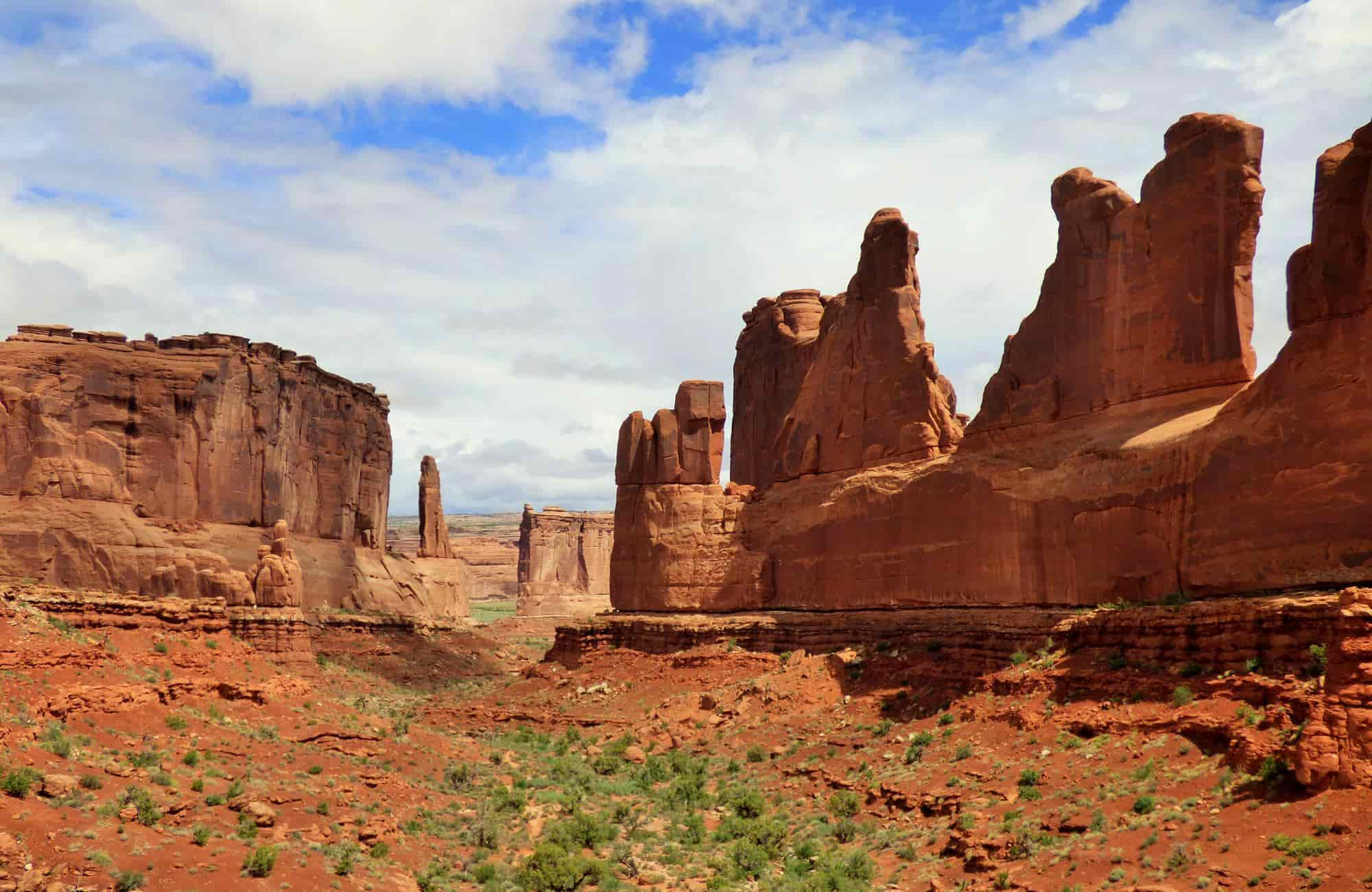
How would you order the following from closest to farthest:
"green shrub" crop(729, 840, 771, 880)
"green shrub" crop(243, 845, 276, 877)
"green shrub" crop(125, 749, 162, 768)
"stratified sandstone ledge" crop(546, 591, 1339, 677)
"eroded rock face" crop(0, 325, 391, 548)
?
1. "green shrub" crop(243, 845, 276, 877)
2. "stratified sandstone ledge" crop(546, 591, 1339, 677)
3. "green shrub" crop(125, 749, 162, 768)
4. "green shrub" crop(729, 840, 771, 880)
5. "eroded rock face" crop(0, 325, 391, 548)

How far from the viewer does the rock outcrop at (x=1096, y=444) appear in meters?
23.7

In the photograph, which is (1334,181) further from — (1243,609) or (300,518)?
(300,518)

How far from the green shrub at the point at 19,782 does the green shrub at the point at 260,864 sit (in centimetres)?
332

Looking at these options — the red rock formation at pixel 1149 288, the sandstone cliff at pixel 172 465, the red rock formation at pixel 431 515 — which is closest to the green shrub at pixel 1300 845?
the red rock formation at pixel 1149 288

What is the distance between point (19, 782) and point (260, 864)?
3723 mm

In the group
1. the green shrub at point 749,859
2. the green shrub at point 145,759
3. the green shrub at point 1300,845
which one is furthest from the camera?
the green shrub at point 749,859

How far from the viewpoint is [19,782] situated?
20.2 meters

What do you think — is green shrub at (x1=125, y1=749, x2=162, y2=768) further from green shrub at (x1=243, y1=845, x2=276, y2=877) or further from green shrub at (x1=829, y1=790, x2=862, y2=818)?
green shrub at (x1=829, y1=790, x2=862, y2=818)

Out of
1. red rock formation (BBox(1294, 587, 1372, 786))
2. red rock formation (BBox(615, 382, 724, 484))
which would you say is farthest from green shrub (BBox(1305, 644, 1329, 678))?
red rock formation (BBox(615, 382, 724, 484))

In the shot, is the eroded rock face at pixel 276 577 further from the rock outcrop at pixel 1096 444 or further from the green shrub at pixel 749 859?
the green shrub at pixel 749 859

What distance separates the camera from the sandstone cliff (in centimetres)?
4609

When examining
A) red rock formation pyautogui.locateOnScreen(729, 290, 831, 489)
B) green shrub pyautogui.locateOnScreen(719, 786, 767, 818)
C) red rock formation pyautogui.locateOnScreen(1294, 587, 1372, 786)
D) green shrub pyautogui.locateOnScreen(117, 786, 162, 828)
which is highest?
red rock formation pyautogui.locateOnScreen(729, 290, 831, 489)

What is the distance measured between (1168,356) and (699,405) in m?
19.1

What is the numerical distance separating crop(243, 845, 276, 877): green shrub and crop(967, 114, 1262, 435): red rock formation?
769 inches
